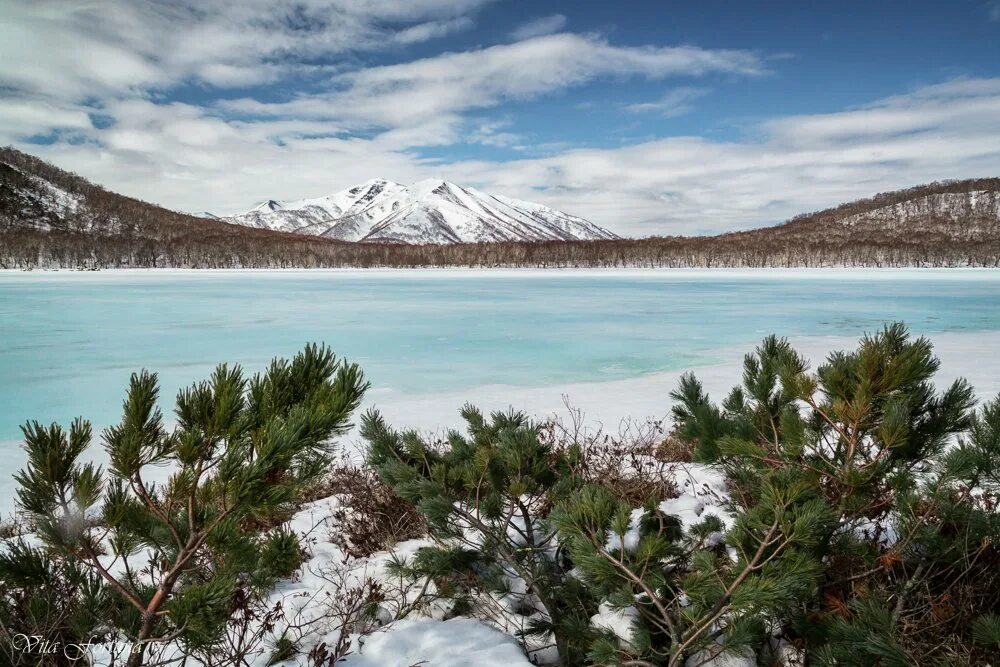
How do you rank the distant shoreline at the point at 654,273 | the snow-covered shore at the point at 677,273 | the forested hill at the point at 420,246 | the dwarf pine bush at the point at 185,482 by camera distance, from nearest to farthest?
the dwarf pine bush at the point at 185,482 < the snow-covered shore at the point at 677,273 < the distant shoreline at the point at 654,273 < the forested hill at the point at 420,246

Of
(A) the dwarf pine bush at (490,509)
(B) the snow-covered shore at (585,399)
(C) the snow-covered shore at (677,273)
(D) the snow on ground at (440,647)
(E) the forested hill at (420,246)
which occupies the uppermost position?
(E) the forested hill at (420,246)

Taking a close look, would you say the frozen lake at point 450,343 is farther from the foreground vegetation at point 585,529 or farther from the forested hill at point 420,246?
the forested hill at point 420,246

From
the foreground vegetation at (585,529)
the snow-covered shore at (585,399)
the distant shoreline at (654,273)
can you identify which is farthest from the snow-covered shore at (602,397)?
the distant shoreline at (654,273)

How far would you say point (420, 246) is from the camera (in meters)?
126

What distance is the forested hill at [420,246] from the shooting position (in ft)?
310

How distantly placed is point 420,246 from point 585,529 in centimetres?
12710

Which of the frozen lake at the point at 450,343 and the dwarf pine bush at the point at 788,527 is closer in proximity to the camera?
the dwarf pine bush at the point at 788,527

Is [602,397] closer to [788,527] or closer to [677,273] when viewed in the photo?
[788,527]

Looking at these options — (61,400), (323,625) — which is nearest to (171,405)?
(61,400)

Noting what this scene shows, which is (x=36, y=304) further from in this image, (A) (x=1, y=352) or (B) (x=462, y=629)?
(B) (x=462, y=629)

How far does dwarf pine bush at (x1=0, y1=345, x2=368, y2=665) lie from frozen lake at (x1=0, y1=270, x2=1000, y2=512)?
3786 millimetres

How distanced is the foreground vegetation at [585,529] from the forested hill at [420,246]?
10256 centimetres

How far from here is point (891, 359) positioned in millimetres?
2051

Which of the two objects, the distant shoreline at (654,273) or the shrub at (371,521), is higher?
the distant shoreline at (654,273)
